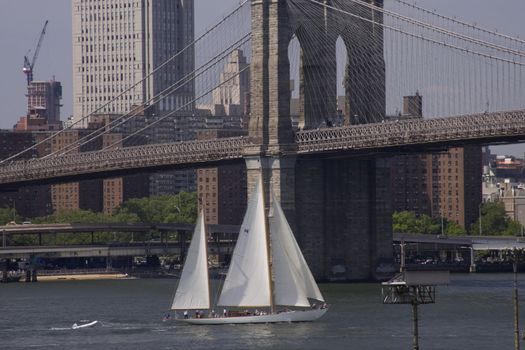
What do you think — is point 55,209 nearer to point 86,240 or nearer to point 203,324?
point 86,240

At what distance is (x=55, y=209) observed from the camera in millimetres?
197250

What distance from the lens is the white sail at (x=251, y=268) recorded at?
8338 cm

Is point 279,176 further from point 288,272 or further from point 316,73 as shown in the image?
point 288,272

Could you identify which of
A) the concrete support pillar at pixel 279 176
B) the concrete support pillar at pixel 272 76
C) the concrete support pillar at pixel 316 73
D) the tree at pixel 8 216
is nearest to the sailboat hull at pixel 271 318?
the concrete support pillar at pixel 279 176

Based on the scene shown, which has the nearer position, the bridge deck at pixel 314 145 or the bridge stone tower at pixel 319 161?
the bridge deck at pixel 314 145

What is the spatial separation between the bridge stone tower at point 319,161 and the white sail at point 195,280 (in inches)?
1019

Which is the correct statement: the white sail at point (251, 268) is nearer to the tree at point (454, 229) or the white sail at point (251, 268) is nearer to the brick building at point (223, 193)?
the tree at point (454, 229)

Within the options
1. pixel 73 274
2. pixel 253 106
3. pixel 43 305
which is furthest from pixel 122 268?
pixel 43 305

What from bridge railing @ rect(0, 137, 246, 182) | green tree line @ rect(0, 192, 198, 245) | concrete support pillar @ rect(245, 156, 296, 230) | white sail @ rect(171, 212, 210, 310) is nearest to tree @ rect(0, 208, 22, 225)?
green tree line @ rect(0, 192, 198, 245)

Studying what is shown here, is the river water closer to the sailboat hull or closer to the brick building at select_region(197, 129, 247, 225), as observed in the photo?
the sailboat hull

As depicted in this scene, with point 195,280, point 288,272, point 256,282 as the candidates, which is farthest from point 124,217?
point 256,282

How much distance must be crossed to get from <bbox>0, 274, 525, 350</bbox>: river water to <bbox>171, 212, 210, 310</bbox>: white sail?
997mm

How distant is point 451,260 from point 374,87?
36.1 m

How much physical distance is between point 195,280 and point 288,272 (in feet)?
11.6
